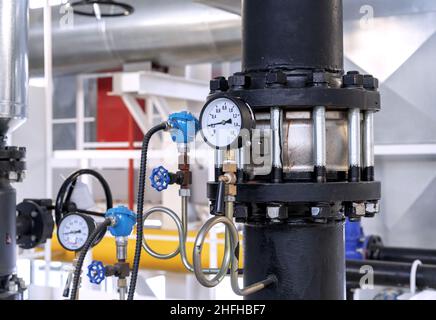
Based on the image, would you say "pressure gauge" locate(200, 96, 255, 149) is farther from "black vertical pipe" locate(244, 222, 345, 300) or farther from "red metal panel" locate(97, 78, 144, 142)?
"red metal panel" locate(97, 78, 144, 142)

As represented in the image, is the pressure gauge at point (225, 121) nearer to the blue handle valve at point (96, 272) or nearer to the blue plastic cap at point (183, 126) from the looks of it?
the blue plastic cap at point (183, 126)

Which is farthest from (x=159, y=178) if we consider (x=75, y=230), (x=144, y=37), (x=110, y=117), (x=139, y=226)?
(x=110, y=117)

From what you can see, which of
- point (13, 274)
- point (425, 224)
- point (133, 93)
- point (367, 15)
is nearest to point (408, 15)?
point (367, 15)

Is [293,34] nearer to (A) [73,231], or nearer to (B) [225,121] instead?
(B) [225,121]

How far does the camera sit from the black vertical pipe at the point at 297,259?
722 mm

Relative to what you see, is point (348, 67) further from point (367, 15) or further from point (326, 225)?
point (326, 225)

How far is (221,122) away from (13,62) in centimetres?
69

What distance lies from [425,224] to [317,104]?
4.12 feet

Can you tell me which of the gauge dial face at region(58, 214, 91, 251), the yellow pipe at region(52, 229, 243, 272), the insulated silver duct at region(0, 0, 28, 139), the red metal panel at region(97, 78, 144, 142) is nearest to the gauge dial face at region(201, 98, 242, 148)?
the gauge dial face at region(58, 214, 91, 251)

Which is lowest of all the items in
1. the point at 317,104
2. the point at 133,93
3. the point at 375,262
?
the point at 375,262

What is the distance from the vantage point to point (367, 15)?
161 cm

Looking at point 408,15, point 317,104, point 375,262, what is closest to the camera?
point 317,104

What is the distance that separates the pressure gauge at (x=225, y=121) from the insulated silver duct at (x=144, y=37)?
5.66ft

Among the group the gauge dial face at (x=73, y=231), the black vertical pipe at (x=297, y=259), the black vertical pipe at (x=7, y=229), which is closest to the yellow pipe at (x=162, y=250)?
the black vertical pipe at (x=7, y=229)
